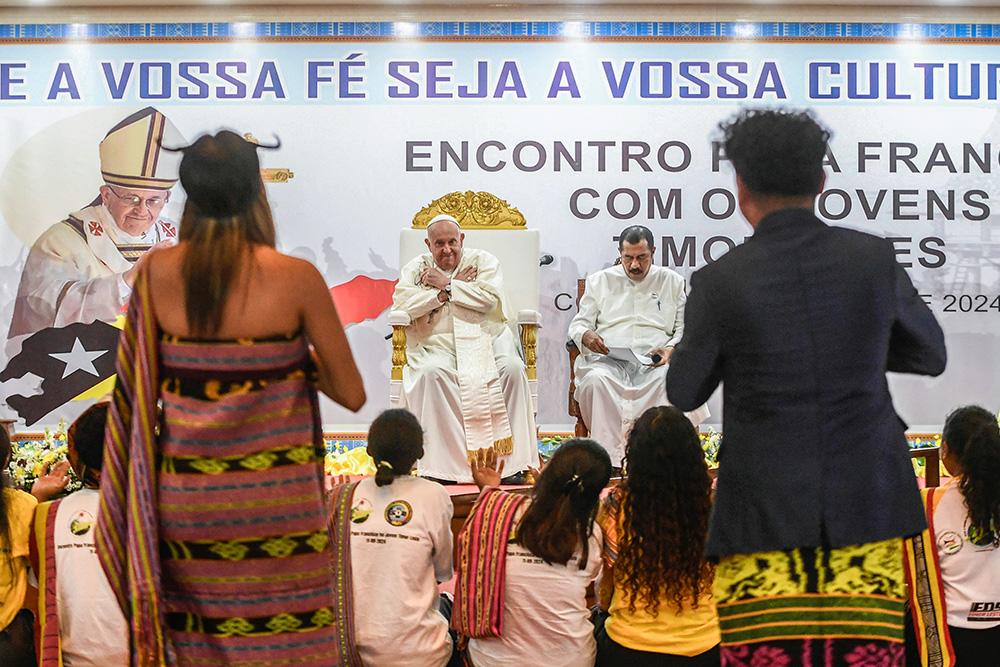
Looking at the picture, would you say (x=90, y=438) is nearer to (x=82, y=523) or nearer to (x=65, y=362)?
(x=82, y=523)

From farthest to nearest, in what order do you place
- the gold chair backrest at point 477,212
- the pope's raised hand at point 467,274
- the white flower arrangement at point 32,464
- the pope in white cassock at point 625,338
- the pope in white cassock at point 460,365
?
the gold chair backrest at point 477,212, the pope's raised hand at point 467,274, the pope in white cassock at point 625,338, the pope in white cassock at point 460,365, the white flower arrangement at point 32,464

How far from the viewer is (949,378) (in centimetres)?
631

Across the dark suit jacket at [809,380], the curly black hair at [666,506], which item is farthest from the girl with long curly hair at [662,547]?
the dark suit jacket at [809,380]

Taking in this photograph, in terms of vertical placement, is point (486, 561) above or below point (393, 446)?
below

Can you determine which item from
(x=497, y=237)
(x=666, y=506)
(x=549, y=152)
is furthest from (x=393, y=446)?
(x=549, y=152)

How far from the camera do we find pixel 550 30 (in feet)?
21.0

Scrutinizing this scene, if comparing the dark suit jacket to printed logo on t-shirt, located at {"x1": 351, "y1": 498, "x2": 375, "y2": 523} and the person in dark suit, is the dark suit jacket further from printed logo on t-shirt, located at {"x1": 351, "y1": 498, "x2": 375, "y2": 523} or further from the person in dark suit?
printed logo on t-shirt, located at {"x1": 351, "y1": 498, "x2": 375, "y2": 523}

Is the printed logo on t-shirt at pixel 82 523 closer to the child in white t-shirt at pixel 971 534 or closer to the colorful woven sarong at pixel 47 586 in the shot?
the colorful woven sarong at pixel 47 586

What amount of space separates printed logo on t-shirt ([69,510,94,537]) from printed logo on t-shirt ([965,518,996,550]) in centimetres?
222

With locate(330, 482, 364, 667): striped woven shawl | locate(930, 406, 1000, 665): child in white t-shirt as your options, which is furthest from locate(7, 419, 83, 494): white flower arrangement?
locate(930, 406, 1000, 665): child in white t-shirt

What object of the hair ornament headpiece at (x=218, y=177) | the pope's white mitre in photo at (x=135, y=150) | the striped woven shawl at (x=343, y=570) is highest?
the pope's white mitre in photo at (x=135, y=150)

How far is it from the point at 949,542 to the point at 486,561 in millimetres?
1197

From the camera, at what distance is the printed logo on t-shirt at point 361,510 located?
99.6 inches

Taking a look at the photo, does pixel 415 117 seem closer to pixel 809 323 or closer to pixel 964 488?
pixel 964 488
